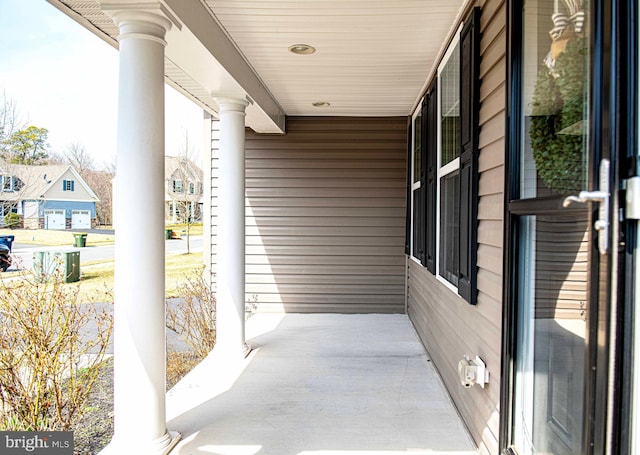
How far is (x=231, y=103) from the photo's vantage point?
4363mm

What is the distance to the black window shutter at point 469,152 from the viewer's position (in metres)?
2.59

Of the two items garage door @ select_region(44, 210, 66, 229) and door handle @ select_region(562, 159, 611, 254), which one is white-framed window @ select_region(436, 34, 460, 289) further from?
garage door @ select_region(44, 210, 66, 229)

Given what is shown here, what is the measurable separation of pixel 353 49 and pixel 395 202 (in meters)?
3.02

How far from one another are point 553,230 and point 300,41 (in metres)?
2.67

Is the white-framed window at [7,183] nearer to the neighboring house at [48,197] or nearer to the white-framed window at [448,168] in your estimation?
the neighboring house at [48,197]

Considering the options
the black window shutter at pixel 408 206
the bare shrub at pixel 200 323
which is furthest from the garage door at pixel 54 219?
the black window shutter at pixel 408 206

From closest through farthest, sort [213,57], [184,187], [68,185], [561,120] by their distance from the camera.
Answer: [561,120]
[213,57]
[68,185]
[184,187]

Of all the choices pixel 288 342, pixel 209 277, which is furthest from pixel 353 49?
pixel 209 277

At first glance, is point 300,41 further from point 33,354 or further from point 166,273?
point 166,273

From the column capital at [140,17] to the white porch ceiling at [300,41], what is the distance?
0.06 m

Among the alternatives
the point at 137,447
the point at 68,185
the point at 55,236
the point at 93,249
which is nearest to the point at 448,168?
the point at 137,447

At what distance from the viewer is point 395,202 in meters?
6.52

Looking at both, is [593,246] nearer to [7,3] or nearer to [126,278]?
[126,278]

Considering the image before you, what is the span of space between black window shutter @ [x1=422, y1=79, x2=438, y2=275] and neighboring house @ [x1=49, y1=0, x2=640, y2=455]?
5 cm
